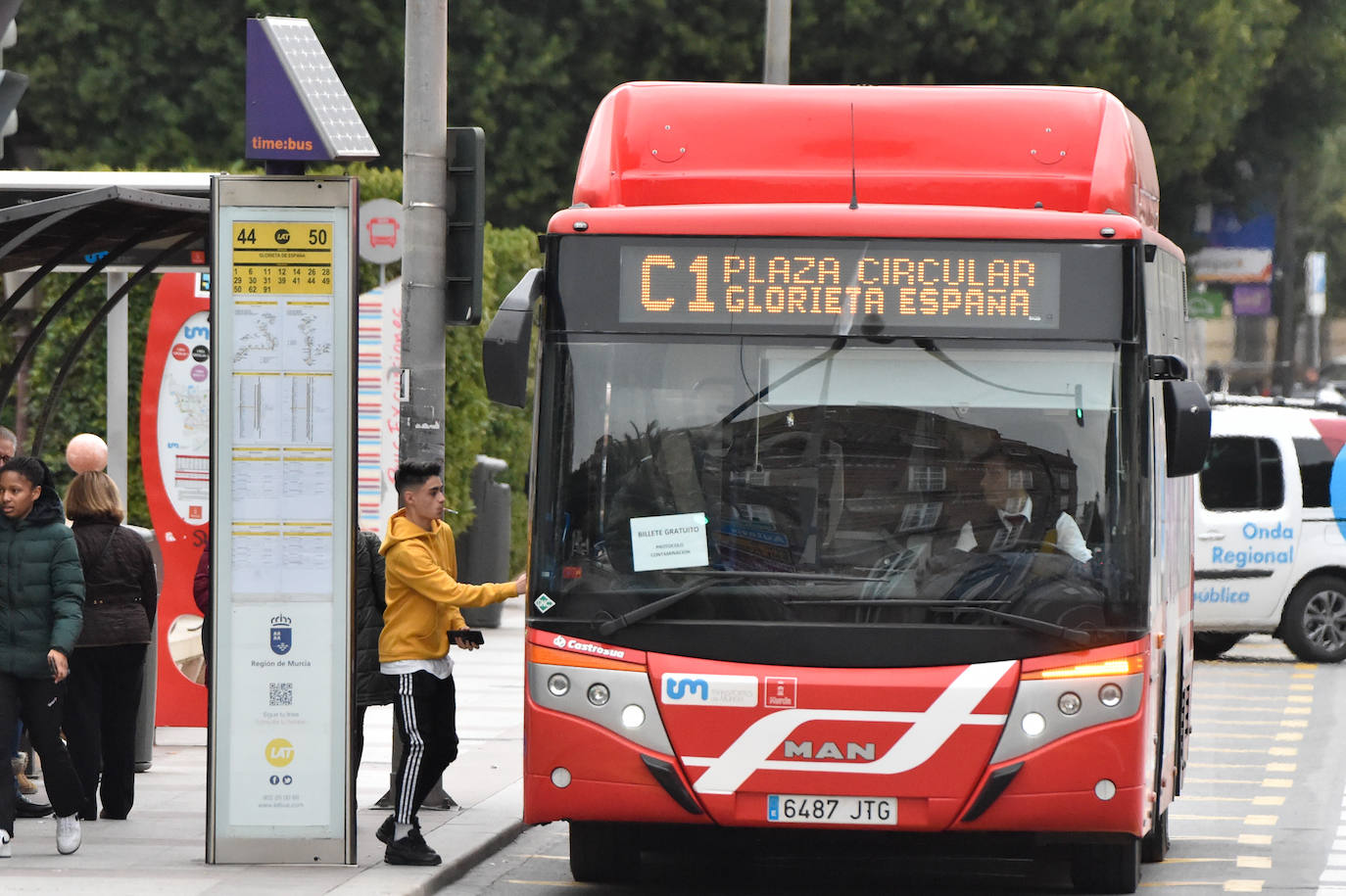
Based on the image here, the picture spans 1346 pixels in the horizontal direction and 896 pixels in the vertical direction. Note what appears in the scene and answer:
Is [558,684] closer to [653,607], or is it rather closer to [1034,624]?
[653,607]

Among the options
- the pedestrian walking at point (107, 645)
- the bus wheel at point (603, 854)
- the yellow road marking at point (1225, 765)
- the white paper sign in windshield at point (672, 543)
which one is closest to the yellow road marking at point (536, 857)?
the bus wheel at point (603, 854)

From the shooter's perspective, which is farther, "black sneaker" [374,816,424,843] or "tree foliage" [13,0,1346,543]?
"tree foliage" [13,0,1346,543]

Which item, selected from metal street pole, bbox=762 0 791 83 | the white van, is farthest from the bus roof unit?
the white van

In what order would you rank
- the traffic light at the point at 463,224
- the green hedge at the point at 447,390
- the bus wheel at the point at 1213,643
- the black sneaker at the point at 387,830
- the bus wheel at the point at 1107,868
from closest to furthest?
the bus wheel at the point at 1107,868
the black sneaker at the point at 387,830
the traffic light at the point at 463,224
the green hedge at the point at 447,390
the bus wheel at the point at 1213,643

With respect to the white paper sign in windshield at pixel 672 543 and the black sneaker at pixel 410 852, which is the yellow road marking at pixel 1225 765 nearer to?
the black sneaker at pixel 410 852

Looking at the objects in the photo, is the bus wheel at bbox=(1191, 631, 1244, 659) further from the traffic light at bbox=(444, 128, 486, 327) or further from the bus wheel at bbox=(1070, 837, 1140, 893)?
the bus wheel at bbox=(1070, 837, 1140, 893)

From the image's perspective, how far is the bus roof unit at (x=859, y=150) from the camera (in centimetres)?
868

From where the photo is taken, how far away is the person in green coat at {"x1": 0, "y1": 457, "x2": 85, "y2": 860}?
8.75m

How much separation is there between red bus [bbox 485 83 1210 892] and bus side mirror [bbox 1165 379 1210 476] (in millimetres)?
13

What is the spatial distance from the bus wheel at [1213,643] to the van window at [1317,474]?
1513mm

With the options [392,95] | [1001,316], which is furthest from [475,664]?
[392,95]

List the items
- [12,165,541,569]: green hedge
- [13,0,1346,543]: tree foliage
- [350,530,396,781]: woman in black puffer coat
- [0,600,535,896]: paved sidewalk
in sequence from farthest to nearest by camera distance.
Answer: [13,0,1346,543]: tree foliage, [12,165,541,569]: green hedge, [350,530,396,781]: woman in black puffer coat, [0,600,535,896]: paved sidewalk

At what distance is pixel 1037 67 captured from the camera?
29.9 metres

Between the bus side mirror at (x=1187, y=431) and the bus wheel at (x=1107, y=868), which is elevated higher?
the bus side mirror at (x=1187, y=431)
